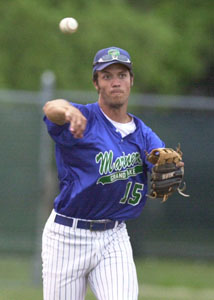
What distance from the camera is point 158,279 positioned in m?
10.1

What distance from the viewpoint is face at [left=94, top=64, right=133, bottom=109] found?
208 inches

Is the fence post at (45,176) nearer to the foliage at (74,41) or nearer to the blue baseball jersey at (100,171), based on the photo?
the foliage at (74,41)

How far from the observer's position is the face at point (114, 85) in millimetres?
5293

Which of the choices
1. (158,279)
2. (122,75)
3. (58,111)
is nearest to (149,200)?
(158,279)

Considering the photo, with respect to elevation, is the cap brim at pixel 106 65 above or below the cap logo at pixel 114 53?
below

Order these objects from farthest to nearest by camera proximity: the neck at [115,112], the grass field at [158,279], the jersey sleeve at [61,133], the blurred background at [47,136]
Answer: the blurred background at [47,136], the grass field at [158,279], the neck at [115,112], the jersey sleeve at [61,133]

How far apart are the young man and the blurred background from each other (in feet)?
12.0

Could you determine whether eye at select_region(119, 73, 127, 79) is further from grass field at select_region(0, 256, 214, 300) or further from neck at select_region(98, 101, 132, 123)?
grass field at select_region(0, 256, 214, 300)

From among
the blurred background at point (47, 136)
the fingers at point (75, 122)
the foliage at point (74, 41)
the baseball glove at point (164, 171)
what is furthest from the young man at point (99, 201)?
the foliage at point (74, 41)

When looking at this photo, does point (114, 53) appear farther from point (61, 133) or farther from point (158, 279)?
point (158, 279)

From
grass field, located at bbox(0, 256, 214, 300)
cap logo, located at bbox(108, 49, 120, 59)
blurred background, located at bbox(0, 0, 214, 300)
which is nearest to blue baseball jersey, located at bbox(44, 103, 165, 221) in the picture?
cap logo, located at bbox(108, 49, 120, 59)

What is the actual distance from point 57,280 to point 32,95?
5.50m

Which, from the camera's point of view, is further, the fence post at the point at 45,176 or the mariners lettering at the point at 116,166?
the fence post at the point at 45,176

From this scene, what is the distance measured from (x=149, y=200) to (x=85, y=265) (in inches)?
206
